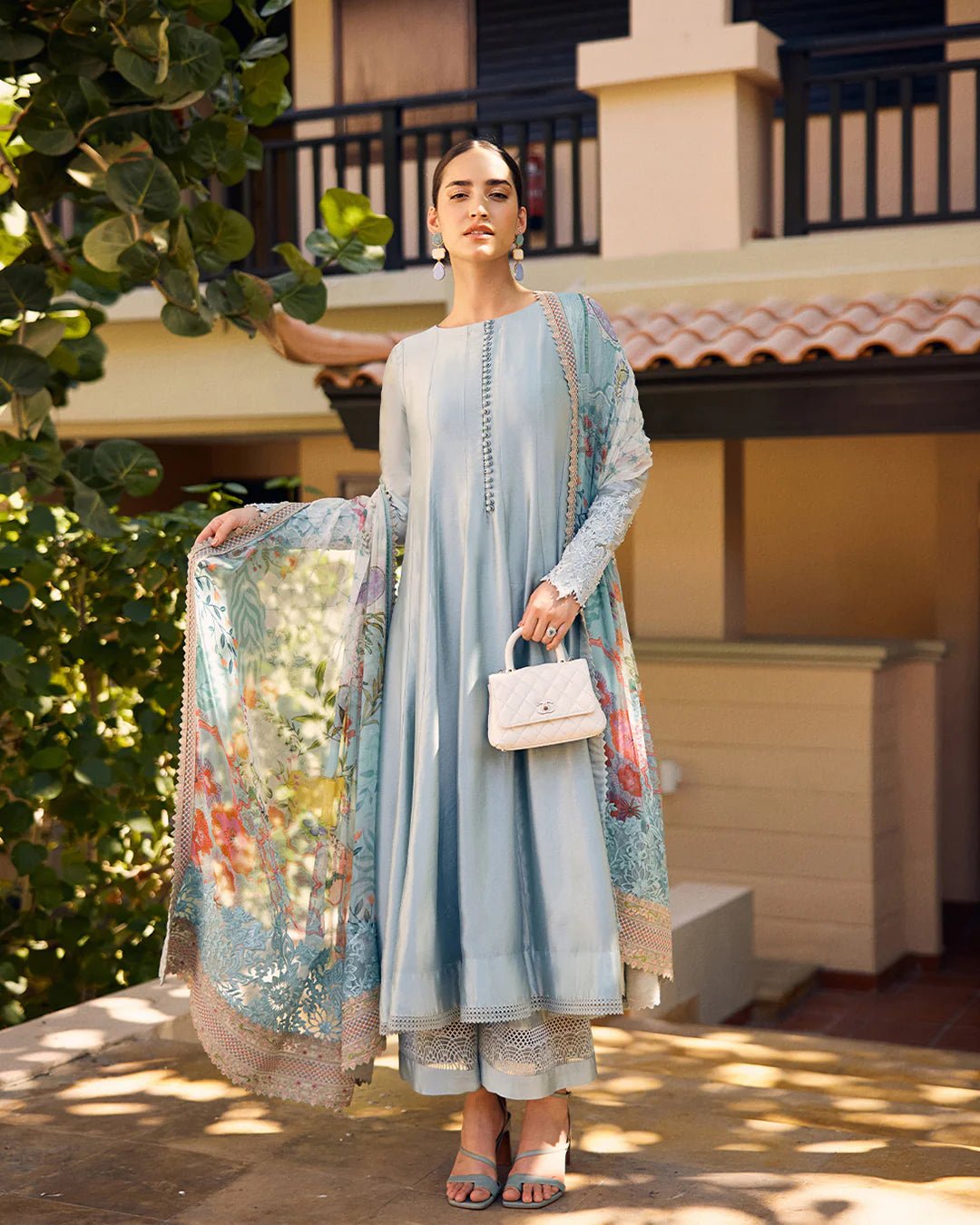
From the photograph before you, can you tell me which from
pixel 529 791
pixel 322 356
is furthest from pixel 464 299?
pixel 322 356

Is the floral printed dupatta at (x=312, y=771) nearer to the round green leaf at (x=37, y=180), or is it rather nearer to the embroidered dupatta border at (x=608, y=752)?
the embroidered dupatta border at (x=608, y=752)

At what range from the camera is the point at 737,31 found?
683 centimetres

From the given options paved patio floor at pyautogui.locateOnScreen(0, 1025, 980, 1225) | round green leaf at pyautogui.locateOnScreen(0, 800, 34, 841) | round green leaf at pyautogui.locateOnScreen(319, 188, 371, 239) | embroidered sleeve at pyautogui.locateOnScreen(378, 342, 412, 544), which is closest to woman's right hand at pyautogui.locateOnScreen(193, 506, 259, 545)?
embroidered sleeve at pyautogui.locateOnScreen(378, 342, 412, 544)

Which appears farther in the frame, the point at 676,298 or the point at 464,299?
the point at 676,298

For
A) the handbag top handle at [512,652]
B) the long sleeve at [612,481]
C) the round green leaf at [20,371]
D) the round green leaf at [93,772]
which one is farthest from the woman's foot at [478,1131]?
the round green leaf at [20,371]

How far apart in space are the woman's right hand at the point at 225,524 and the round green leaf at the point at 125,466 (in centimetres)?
117

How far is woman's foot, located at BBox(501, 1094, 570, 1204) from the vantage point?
2.80 metres

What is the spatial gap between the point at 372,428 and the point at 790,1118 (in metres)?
4.27

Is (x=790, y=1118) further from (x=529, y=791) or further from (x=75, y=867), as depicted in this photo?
(x=75, y=867)

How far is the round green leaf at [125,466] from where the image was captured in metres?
4.24

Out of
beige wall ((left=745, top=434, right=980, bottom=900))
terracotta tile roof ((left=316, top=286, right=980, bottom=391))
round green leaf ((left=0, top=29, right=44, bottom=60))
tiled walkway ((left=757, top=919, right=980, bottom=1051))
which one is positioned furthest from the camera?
beige wall ((left=745, top=434, right=980, bottom=900))

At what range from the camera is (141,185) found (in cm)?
382

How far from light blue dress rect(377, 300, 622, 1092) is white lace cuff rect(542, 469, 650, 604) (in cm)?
6

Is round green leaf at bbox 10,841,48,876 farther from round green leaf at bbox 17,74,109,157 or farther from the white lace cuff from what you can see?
the white lace cuff
